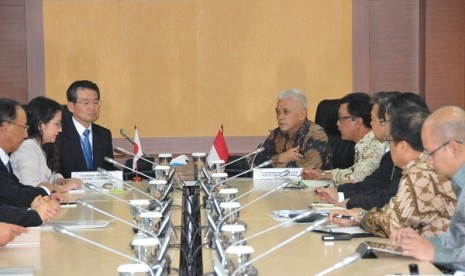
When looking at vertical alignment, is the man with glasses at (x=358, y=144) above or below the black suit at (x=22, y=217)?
above

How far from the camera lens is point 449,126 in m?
2.87

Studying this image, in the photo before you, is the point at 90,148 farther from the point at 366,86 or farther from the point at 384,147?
the point at 366,86

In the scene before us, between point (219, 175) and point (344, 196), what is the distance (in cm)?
66

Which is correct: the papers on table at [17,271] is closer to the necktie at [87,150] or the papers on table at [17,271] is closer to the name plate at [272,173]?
the name plate at [272,173]

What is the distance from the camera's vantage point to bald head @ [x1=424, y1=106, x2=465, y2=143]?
2.86m

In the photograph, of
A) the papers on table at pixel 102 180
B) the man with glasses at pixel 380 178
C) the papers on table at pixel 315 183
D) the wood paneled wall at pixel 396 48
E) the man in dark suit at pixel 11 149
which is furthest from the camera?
the wood paneled wall at pixel 396 48

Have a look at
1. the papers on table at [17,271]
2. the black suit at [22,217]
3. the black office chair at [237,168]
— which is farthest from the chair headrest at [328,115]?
the papers on table at [17,271]

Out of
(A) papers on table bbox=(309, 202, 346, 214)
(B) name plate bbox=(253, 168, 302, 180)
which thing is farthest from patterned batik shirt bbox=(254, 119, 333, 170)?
(A) papers on table bbox=(309, 202, 346, 214)

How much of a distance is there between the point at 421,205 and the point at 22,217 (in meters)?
1.58

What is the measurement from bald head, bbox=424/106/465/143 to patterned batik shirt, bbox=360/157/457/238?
0.28 metres

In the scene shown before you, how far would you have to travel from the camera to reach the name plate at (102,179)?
15.6ft

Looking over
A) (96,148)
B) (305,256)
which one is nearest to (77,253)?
(305,256)

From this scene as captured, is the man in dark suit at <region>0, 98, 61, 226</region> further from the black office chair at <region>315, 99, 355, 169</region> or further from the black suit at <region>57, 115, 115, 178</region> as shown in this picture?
the black office chair at <region>315, 99, 355, 169</region>

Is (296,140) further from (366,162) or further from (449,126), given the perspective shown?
(449,126)
